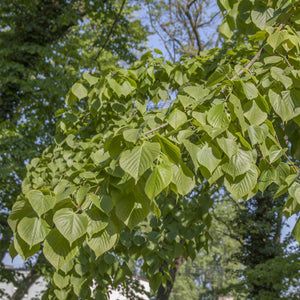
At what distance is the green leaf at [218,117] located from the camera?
1075 mm

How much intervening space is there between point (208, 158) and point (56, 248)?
51cm

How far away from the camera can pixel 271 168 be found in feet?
4.09

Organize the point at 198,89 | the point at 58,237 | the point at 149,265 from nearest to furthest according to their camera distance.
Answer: the point at 58,237, the point at 198,89, the point at 149,265

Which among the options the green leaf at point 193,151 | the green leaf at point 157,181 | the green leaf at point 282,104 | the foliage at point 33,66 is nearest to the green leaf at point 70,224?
the green leaf at point 157,181

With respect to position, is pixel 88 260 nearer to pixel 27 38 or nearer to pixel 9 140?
pixel 9 140

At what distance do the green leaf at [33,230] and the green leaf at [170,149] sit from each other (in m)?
0.41

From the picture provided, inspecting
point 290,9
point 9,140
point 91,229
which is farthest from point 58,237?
point 9,140

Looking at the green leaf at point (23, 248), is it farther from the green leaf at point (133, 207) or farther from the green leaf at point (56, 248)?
the green leaf at point (133, 207)

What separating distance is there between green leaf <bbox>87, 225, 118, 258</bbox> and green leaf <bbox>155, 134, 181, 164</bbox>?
11.4 inches

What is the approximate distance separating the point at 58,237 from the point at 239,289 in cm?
533

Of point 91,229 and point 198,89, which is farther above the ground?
point 198,89

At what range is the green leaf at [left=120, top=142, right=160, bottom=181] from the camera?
0.88 metres

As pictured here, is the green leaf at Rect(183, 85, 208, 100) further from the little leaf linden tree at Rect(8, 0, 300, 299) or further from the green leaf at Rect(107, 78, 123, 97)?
the green leaf at Rect(107, 78, 123, 97)

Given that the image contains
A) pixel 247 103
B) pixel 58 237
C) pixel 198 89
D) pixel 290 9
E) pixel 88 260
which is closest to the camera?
pixel 58 237
